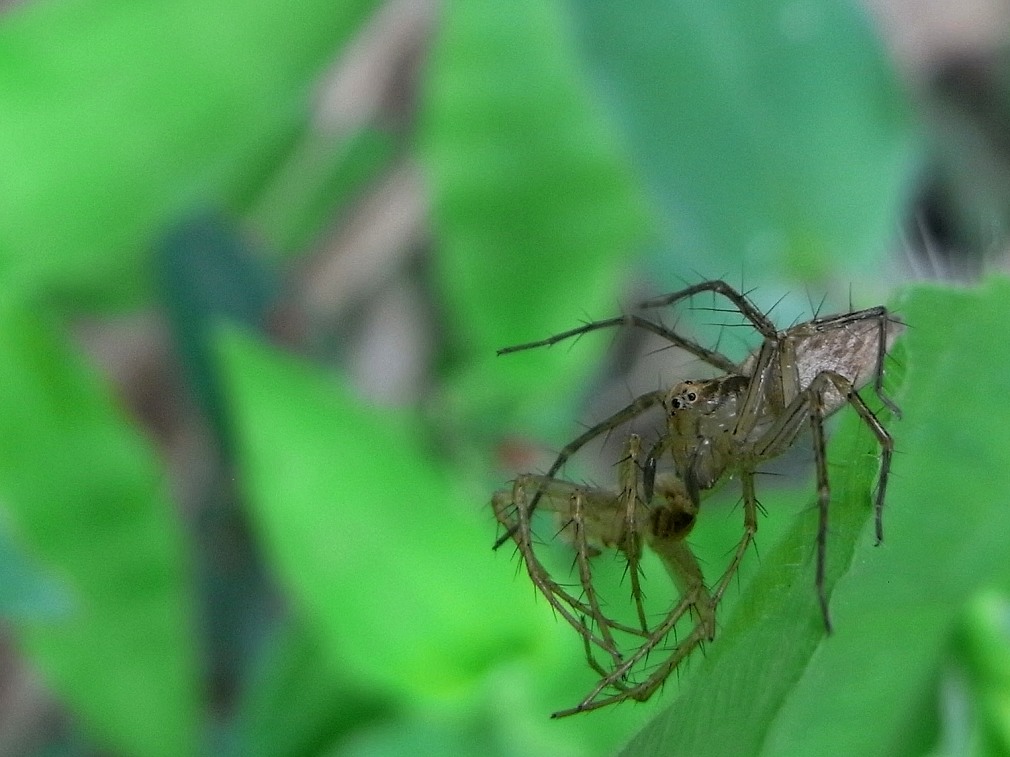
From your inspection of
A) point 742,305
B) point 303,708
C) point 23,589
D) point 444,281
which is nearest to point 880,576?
point 742,305

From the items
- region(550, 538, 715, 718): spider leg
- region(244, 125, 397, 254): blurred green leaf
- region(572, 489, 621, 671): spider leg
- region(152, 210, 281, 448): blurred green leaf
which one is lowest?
region(550, 538, 715, 718): spider leg

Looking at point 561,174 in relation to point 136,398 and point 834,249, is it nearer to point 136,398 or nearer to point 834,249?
point 834,249

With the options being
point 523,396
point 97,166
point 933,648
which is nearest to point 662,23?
point 523,396

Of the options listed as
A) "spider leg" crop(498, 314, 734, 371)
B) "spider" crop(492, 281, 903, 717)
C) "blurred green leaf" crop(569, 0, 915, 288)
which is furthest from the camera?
"blurred green leaf" crop(569, 0, 915, 288)

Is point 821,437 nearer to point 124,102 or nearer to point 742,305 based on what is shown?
point 742,305

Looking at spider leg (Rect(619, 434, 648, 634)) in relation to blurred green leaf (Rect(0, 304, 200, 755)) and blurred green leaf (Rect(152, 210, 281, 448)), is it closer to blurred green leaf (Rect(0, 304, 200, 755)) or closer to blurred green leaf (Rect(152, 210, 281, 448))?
blurred green leaf (Rect(0, 304, 200, 755))

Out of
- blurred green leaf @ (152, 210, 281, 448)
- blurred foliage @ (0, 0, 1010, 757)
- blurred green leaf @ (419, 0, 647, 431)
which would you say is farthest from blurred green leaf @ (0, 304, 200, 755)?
blurred green leaf @ (419, 0, 647, 431)

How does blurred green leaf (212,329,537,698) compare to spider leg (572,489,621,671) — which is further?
blurred green leaf (212,329,537,698)
